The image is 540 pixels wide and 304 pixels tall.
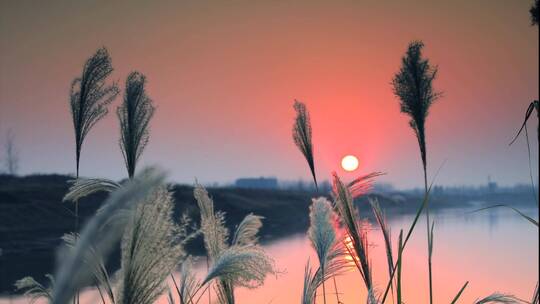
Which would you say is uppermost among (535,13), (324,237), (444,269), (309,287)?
(535,13)

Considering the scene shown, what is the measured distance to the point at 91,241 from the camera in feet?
3.05

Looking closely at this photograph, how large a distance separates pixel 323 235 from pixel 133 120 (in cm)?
126

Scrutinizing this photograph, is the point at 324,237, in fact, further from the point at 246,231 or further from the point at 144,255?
the point at 144,255

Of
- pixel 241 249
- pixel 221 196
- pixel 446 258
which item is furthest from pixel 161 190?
pixel 221 196

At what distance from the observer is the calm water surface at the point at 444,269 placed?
13789mm

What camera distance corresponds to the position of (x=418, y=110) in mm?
2893

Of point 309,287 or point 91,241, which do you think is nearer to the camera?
point 91,241

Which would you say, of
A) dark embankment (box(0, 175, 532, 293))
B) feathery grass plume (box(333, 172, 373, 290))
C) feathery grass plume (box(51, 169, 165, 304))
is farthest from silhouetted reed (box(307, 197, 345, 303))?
dark embankment (box(0, 175, 532, 293))

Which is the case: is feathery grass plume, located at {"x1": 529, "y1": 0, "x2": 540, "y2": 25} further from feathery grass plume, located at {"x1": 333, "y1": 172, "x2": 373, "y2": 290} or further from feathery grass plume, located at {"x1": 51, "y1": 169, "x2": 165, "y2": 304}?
feathery grass plume, located at {"x1": 51, "y1": 169, "x2": 165, "y2": 304}

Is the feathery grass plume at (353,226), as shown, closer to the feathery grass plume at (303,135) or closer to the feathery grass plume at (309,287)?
the feathery grass plume at (309,287)

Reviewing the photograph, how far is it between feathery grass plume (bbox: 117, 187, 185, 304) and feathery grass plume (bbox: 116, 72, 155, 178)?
2.31ft

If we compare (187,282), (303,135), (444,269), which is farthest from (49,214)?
(187,282)

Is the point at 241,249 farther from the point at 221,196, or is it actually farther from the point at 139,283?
the point at 221,196

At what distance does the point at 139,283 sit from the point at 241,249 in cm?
60
